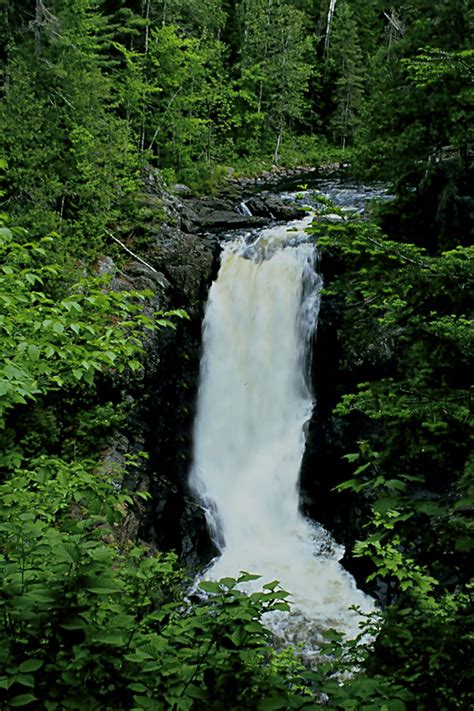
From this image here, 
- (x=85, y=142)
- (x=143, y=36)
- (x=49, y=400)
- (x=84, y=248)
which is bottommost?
(x=49, y=400)

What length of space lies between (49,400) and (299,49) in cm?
2819

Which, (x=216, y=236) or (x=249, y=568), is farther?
(x=216, y=236)

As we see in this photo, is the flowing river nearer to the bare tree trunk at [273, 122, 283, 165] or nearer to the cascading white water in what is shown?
the cascading white water

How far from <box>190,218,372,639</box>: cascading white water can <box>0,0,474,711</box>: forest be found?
1.75ft

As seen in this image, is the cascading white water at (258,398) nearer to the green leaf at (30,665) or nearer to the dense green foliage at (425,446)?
the dense green foliage at (425,446)

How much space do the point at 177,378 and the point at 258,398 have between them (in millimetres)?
1921

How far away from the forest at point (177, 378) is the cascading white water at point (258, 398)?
1.75 feet

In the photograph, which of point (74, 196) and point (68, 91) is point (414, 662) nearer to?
point (74, 196)

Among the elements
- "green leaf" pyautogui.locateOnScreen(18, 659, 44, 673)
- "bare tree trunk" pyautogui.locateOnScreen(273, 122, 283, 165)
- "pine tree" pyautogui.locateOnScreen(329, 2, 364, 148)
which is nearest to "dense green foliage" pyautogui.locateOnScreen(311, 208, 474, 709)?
"green leaf" pyautogui.locateOnScreen(18, 659, 44, 673)

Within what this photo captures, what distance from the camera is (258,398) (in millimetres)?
11258

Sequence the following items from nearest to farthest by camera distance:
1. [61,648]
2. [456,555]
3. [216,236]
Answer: [61,648], [456,555], [216,236]

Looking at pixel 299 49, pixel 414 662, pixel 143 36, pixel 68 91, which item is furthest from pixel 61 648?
pixel 299 49

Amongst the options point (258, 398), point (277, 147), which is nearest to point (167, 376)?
point (258, 398)

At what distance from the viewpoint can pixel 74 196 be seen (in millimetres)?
10242
